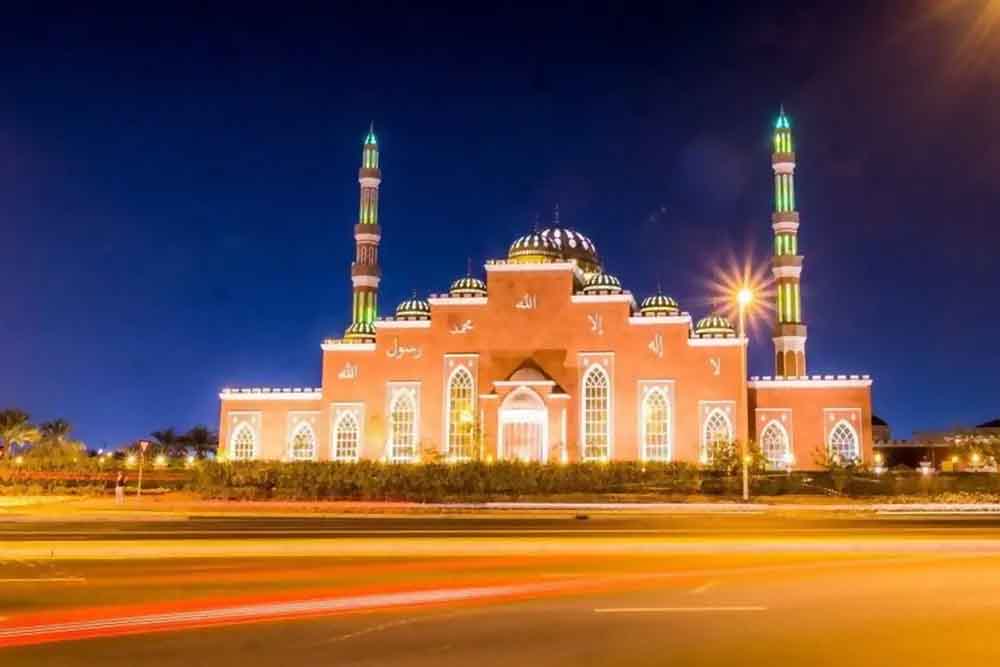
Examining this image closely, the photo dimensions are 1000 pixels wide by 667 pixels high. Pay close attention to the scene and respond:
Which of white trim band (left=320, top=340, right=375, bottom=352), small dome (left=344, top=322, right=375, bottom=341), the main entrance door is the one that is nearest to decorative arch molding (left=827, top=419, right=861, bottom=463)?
the main entrance door

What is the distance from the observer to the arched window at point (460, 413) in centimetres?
5044

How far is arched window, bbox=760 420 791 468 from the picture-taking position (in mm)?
49938

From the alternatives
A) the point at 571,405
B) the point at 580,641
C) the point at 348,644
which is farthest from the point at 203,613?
the point at 571,405

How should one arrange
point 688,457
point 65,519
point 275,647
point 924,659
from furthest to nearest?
1. point 688,457
2. point 65,519
3. point 275,647
4. point 924,659

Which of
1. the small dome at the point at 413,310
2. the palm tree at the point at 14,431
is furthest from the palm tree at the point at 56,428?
the small dome at the point at 413,310

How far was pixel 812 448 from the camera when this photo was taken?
4941 cm

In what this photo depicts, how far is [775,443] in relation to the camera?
50312 mm

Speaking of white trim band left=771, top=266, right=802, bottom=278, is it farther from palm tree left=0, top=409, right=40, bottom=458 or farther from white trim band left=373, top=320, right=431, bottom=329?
palm tree left=0, top=409, right=40, bottom=458

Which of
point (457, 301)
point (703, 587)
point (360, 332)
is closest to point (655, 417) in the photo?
point (457, 301)

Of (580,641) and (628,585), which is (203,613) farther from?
(628,585)

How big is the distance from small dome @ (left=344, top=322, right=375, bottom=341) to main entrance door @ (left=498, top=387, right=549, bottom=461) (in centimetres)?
1098

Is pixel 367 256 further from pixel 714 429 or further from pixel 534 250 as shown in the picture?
pixel 714 429

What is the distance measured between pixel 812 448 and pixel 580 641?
4480 centimetres

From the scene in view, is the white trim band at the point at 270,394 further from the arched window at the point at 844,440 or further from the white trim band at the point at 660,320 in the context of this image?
the arched window at the point at 844,440
